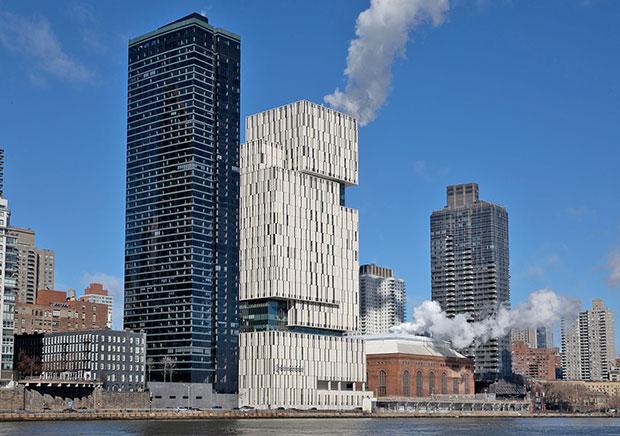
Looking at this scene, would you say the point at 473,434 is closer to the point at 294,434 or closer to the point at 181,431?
the point at 294,434

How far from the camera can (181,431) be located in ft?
601

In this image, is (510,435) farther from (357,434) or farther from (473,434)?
(357,434)

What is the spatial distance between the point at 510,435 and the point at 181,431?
60.7 meters

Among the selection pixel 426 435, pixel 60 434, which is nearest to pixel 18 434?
pixel 60 434

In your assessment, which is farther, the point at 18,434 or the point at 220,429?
the point at 220,429

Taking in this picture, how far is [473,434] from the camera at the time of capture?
195000 millimetres

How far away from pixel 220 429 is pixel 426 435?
37.8m

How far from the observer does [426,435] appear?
188500 millimetres

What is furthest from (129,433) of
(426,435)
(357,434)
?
(426,435)

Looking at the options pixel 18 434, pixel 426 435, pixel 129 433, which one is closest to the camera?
pixel 18 434

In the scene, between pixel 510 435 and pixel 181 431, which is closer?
pixel 181 431

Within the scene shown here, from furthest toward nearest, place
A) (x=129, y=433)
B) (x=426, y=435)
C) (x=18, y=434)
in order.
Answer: (x=426, y=435)
(x=129, y=433)
(x=18, y=434)

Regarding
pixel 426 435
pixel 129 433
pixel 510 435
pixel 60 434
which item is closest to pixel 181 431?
pixel 129 433

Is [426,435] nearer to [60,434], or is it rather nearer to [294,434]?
[294,434]
